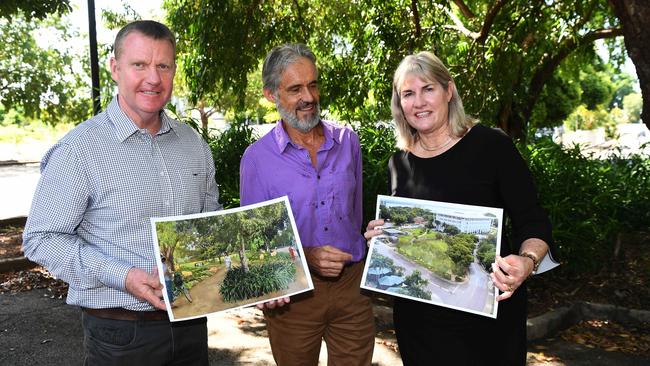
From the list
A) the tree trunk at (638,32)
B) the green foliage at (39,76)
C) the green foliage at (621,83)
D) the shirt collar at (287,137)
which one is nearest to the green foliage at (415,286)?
the shirt collar at (287,137)

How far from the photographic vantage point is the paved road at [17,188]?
1408cm

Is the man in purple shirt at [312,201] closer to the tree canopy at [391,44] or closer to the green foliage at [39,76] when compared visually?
the tree canopy at [391,44]

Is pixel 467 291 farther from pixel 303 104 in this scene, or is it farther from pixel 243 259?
pixel 303 104

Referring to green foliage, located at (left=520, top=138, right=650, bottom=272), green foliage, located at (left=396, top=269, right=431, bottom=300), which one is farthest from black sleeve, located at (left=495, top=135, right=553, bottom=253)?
green foliage, located at (left=520, top=138, right=650, bottom=272)

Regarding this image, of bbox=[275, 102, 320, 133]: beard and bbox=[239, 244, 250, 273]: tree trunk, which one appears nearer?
bbox=[239, 244, 250, 273]: tree trunk

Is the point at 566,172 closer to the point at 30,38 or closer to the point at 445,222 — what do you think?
the point at 445,222

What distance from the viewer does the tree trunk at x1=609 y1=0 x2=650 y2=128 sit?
4555 millimetres

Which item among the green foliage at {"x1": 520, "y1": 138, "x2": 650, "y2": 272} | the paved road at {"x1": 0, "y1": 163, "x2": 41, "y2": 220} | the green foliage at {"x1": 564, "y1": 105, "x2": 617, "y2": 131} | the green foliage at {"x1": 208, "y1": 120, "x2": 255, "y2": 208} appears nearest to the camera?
the green foliage at {"x1": 520, "y1": 138, "x2": 650, "y2": 272}

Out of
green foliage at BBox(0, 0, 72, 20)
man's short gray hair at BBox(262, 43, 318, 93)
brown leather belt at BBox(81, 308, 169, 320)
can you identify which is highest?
green foliage at BBox(0, 0, 72, 20)

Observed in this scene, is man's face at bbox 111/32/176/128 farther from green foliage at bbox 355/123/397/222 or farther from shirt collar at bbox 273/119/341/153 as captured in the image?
green foliage at bbox 355/123/397/222

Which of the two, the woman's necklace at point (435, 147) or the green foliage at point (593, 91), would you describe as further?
the green foliage at point (593, 91)

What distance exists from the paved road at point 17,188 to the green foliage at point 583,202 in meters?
7.76

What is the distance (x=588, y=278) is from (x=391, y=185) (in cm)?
467

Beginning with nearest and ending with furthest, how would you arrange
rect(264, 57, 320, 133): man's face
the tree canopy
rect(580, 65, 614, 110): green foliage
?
rect(264, 57, 320, 133): man's face → the tree canopy → rect(580, 65, 614, 110): green foliage
